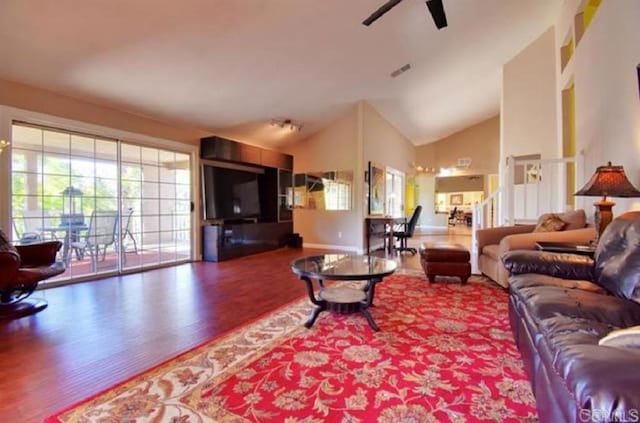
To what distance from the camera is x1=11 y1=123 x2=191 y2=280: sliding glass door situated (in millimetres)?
3828

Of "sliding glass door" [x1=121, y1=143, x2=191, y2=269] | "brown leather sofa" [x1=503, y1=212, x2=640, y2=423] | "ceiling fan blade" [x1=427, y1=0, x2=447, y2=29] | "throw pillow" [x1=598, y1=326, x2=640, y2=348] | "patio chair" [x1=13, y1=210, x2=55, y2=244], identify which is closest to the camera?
"brown leather sofa" [x1=503, y1=212, x2=640, y2=423]

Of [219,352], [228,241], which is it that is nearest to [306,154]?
[228,241]

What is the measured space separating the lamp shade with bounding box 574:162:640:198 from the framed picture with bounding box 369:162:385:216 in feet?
16.3

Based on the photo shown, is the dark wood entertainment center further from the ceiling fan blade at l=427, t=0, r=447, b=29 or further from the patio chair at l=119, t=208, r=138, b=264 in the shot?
the ceiling fan blade at l=427, t=0, r=447, b=29

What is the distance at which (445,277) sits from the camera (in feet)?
14.0

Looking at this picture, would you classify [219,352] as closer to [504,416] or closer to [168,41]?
[504,416]

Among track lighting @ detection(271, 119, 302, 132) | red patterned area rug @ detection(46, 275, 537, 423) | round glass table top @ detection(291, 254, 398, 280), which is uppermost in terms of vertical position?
track lighting @ detection(271, 119, 302, 132)

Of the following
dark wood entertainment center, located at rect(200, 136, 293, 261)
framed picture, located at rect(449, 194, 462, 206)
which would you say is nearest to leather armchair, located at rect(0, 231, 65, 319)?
dark wood entertainment center, located at rect(200, 136, 293, 261)

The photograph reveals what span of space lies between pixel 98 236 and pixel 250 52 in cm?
334

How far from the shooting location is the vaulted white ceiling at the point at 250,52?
3012mm

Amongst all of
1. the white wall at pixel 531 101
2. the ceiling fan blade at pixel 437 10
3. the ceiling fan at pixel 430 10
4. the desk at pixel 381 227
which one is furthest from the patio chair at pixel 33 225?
the white wall at pixel 531 101

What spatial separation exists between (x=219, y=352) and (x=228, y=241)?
4.02 meters

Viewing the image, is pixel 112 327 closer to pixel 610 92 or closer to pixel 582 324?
pixel 582 324

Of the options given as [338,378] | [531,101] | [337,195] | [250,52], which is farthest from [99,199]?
[531,101]
